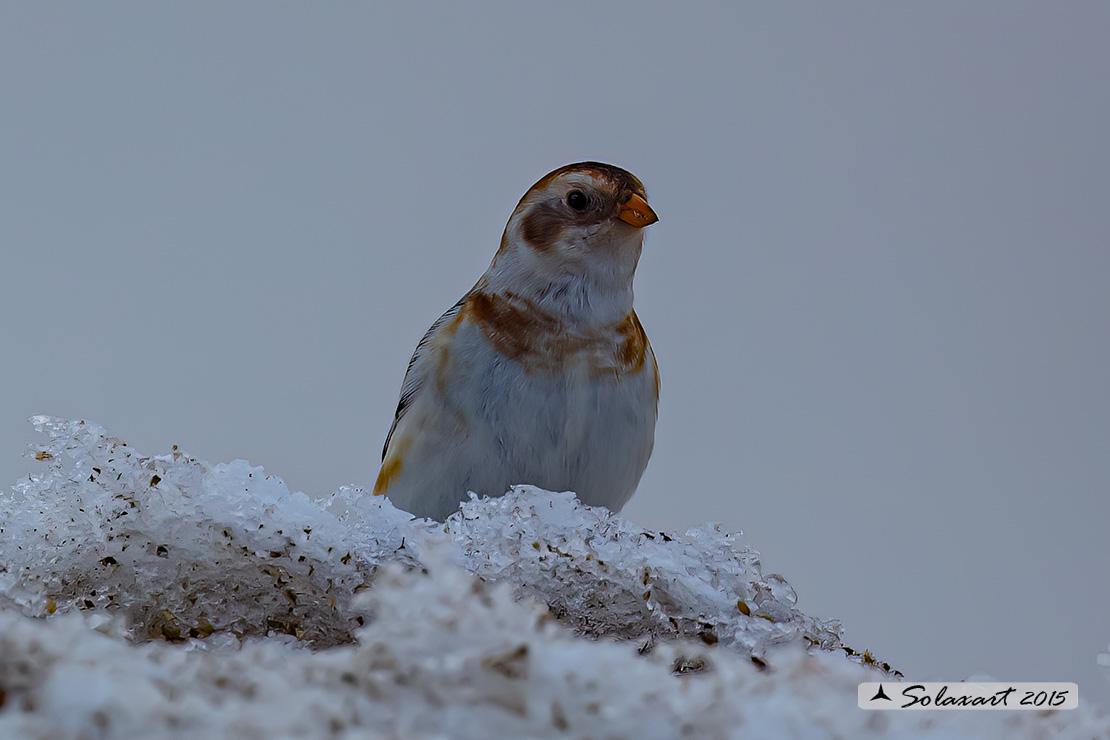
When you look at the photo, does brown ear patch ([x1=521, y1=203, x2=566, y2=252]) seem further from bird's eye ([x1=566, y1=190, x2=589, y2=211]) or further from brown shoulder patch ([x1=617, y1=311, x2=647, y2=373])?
brown shoulder patch ([x1=617, y1=311, x2=647, y2=373])

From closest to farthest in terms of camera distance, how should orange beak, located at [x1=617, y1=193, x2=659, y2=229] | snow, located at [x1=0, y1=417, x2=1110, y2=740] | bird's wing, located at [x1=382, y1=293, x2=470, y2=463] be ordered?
snow, located at [x1=0, y1=417, x2=1110, y2=740] < orange beak, located at [x1=617, y1=193, x2=659, y2=229] < bird's wing, located at [x1=382, y1=293, x2=470, y2=463]

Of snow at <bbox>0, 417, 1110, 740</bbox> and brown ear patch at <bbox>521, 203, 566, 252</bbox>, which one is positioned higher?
brown ear patch at <bbox>521, 203, 566, 252</bbox>

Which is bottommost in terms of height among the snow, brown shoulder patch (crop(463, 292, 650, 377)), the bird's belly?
the snow

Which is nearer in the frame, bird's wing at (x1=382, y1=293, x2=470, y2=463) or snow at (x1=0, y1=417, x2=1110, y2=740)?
snow at (x1=0, y1=417, x2=1110, y2=740)

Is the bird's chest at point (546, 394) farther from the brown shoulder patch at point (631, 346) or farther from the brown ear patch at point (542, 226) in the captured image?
the brown ear patch at point (542, 226)

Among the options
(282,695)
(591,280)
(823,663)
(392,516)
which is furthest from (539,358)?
(282,695)

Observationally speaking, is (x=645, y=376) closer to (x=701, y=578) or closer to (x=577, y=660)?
(x=701, y=578)

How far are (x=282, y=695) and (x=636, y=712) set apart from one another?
154 millimetres

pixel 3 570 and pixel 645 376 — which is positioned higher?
pixel 645 376

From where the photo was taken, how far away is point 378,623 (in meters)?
0.45

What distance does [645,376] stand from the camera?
1.19 meters

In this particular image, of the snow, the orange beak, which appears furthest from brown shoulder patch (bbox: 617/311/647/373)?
the snow

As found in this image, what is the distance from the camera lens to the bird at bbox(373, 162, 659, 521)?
111cm

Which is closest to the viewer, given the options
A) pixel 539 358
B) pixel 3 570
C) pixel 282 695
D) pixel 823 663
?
pixel 282 695
